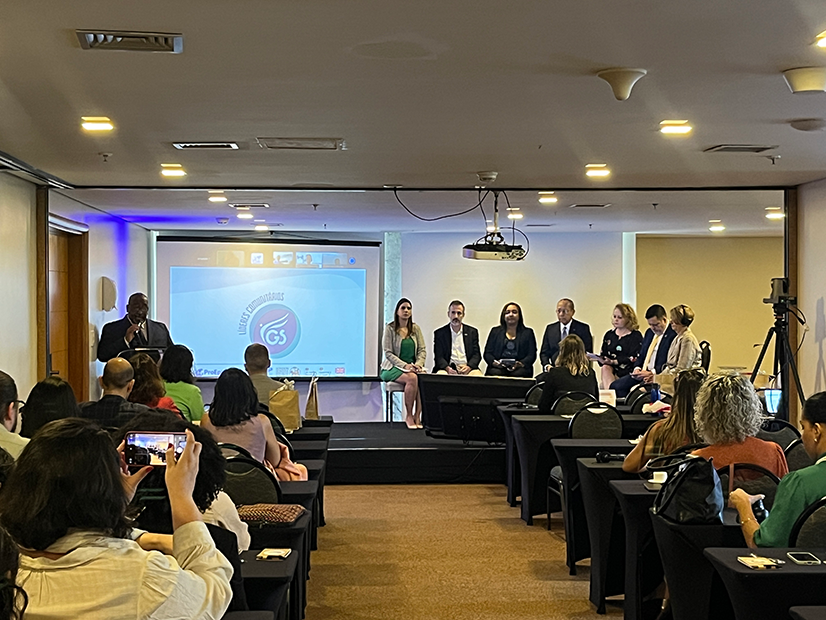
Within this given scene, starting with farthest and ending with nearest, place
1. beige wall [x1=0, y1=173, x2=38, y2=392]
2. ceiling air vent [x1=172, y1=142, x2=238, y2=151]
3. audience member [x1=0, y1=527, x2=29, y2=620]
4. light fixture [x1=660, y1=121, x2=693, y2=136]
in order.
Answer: beige wall [x1=0, y1=173, x2=38, y2=392] → ceiling air vent [x1=172, y1=142, x2=238, y2=151] → light fixture [x1=660, y1=121, x2=693, y2=136] → audience member [x1=0, y1=527, x2=29, y2=620]

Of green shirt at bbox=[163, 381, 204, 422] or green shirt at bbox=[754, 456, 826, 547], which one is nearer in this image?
green shirt at bbox=[754, 456, 826, 547]

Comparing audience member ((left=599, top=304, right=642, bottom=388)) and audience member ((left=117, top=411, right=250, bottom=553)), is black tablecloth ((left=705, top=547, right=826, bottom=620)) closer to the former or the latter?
audience member ((left=117, top=411, right=250, bottom=553))

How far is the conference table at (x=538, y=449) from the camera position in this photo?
6.42 m

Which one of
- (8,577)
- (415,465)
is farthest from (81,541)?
(415,465)

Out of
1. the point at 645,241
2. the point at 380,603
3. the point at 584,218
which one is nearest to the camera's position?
the point at 380,603

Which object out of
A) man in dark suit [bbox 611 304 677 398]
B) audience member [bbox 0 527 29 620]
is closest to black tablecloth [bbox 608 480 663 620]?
audience member [bbox 0 527 29 620]

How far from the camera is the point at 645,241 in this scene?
50.0ft

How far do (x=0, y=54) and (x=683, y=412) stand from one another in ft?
10.7

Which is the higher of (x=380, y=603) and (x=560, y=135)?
(x=560, y=135)

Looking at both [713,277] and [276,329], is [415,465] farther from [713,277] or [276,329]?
[713,277]

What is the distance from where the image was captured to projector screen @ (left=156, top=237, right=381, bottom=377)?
1272 centimetres

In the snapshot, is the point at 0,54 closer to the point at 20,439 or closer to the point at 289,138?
the point at 20,439

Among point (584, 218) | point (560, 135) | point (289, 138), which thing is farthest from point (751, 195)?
point (289, 138)

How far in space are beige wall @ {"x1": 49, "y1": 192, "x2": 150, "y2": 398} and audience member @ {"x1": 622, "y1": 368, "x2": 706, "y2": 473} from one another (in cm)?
597
